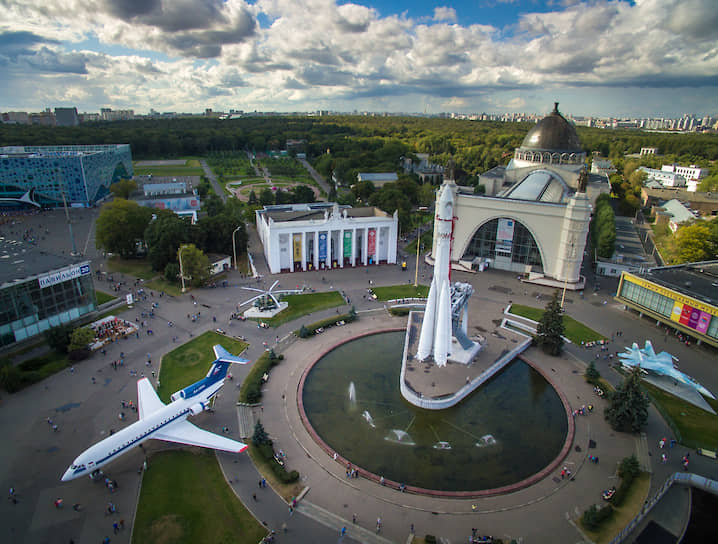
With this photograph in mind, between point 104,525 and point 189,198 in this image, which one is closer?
point 104,525

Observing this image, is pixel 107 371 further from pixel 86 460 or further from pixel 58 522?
pixel 58 522

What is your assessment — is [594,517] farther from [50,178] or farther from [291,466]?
[50,178]

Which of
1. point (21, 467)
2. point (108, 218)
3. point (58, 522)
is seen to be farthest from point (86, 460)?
point (108, 218)

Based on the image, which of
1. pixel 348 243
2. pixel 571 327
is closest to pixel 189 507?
pixel 571 327

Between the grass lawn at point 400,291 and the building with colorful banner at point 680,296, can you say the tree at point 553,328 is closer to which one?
the building with colorful banner at point 680,296

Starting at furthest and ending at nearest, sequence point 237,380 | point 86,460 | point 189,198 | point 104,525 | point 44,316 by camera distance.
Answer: point 189,198, point 44,316, point 237,380, point 86,460, point 104,525

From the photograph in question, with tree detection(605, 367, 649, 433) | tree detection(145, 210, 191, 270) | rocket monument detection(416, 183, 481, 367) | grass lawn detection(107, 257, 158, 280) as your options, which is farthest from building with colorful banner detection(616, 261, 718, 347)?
grass lawn detection(107, 257, 158, 280)
